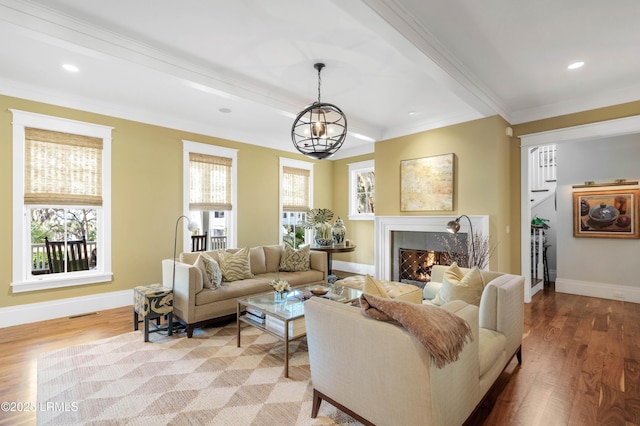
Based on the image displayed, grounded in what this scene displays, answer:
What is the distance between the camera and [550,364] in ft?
9.09

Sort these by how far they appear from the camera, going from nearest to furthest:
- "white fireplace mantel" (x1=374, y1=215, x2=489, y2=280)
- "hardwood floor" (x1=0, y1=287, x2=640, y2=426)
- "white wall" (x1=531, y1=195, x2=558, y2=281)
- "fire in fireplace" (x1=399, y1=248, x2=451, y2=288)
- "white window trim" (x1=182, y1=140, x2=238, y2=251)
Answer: "hardwood floor" (x1=0, y1=287, x2=640, y2=426), "white fireplace mantel" (x1=374, y1=215, x2=489, y2=280), "white window trim" (x1=182, y1=140, x2=238, y2=251), "fire in fireplace" (x1=399, y1=248, x2=451, y2=288), "white wall" (x1=531, y1=195, x2=558, y2=281)

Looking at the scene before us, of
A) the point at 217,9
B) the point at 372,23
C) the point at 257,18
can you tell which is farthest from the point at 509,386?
the point at 217,9

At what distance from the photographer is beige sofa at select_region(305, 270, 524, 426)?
1448 mm

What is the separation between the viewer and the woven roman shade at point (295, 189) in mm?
6695

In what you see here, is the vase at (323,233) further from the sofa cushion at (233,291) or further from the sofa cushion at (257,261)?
the sofa cushion at (233,291)

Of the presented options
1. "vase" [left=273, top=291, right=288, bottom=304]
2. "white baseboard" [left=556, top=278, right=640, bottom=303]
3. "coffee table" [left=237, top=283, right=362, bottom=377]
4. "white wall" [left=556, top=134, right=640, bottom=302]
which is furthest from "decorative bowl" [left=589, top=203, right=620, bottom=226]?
"vase" [left=273, top=291, right=288, bottom=304]

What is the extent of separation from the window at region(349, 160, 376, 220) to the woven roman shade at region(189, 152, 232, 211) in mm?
2933

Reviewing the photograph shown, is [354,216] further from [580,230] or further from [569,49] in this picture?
[569,49]

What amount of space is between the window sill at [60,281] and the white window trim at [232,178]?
1208 mm

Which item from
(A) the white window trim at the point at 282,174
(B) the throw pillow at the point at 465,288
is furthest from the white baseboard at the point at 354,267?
(B) the throw pillow at the point at 465,288

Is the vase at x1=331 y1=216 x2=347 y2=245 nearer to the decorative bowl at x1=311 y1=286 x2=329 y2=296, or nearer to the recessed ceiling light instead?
the decorative bowl at x1=311 y1=286 x2=329 y2=296

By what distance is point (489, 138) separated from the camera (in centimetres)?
452

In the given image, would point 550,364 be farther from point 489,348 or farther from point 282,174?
point 282,174

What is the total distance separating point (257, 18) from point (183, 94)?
79.6 inches
